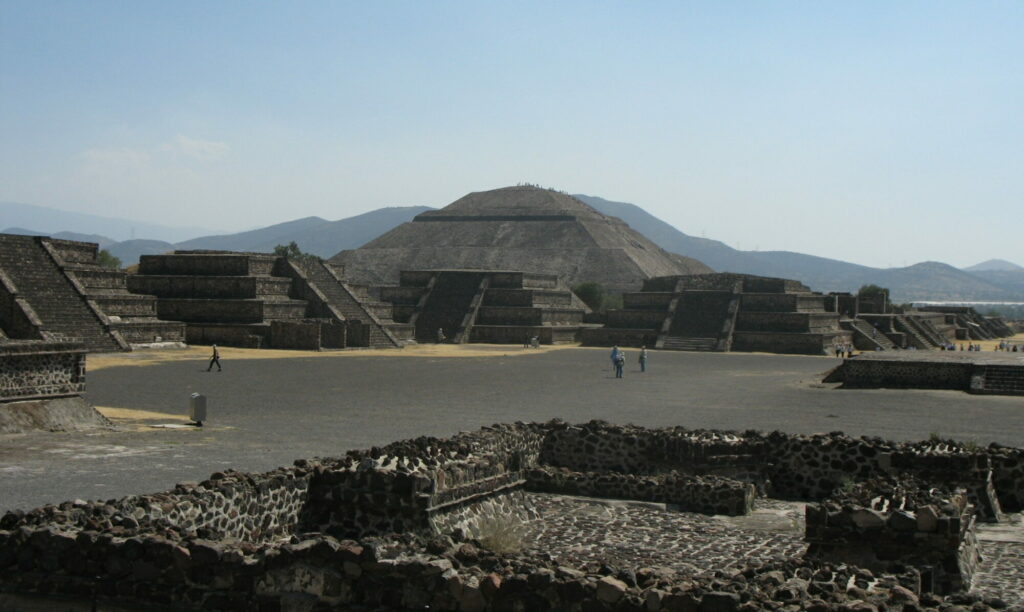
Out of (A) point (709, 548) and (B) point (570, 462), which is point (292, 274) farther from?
(A) point (709, 548)

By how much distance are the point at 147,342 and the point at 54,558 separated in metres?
44.8

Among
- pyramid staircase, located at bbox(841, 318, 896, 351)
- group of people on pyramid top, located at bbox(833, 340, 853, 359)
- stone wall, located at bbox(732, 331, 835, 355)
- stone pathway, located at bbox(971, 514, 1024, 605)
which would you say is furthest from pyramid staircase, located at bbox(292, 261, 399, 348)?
stone pathway, located at bbox(971, 514, 1024, 605)

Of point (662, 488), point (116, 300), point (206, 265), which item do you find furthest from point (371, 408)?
point (206, 265)

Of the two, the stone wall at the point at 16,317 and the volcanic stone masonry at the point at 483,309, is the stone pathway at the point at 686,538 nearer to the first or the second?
the stone wall at the point at 16,317

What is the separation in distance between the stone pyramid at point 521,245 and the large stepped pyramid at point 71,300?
241ft

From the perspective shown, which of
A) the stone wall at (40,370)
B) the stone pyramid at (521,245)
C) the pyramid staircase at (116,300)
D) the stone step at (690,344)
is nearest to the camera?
the stone wall at (40,370)

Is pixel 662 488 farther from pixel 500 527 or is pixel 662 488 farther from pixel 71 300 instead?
pixel 71 300

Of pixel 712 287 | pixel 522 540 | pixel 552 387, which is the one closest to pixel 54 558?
pixel 522 540

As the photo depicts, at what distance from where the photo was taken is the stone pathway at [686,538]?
12.2m

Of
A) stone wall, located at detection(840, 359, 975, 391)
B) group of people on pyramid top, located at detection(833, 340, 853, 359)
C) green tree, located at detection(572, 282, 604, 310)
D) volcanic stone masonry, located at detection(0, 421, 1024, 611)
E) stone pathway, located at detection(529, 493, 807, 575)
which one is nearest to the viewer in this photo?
volcanic stone masonry, located at detection(0, 421, 1024, 611)

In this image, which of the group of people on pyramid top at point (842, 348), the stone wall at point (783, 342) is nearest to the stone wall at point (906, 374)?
the group of people on pyramid top at point (842, 348)

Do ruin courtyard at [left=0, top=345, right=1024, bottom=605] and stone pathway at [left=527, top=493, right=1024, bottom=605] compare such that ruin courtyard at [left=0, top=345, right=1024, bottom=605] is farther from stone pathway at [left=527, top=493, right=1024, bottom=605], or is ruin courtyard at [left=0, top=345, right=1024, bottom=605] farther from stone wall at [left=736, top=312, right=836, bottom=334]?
stone wall at [left=736, top=312, right=836, bottom=334]

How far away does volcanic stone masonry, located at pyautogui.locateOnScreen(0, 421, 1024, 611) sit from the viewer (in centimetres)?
812

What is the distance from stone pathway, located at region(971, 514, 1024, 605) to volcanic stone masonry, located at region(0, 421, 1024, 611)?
0.24m
